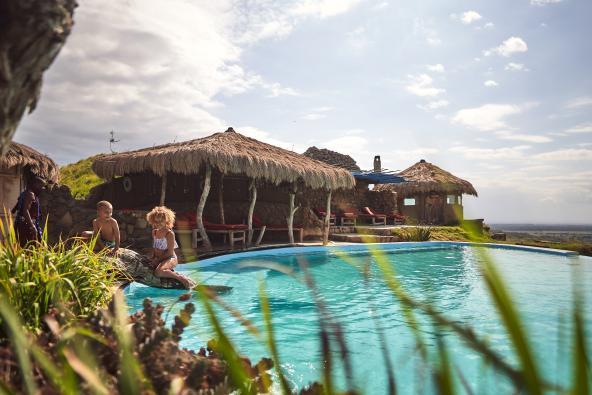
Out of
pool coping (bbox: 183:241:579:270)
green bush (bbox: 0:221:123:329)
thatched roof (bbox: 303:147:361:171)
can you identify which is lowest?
pool coping (bbox: 183:241:579:270)

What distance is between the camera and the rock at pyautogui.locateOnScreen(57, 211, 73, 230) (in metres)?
9.98

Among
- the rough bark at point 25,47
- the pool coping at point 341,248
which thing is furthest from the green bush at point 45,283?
the pool coping at point 341,248

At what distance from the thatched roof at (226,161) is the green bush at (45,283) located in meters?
7.84

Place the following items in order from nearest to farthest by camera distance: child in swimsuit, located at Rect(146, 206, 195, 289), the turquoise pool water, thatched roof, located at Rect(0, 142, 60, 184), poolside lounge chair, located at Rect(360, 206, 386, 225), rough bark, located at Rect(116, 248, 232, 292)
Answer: the turquoise pool water, rough bark, located at Rect(116, 248, 232, 292), child in swimsuit, located at Rect(146, 206, 195, 289), thatched roof, located at Rect(0, 142, 60, 184), poolside lounge chair, located at Rect(360, 206, 386, 225)

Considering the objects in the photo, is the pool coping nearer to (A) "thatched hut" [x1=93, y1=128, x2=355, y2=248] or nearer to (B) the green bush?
(A) "thatched hut" [x1=93, y1=128, x2=355, y2=248]

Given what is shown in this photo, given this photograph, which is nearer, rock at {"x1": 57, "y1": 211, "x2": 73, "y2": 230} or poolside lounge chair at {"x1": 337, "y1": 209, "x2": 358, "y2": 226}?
rock at {"x1": 57, "y1": 211, "x2": 73, "y2": 230}

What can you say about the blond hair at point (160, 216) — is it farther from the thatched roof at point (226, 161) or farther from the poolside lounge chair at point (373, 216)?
the poolside lounge chair at point (373, 216)

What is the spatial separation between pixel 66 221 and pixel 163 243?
5.43 metres

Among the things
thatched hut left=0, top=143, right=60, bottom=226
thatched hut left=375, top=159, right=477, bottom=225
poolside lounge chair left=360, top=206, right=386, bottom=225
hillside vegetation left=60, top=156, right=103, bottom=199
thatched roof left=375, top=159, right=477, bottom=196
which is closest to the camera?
thatched hut left=0, top=143, right=60, bottom=226

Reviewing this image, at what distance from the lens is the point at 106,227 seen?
241 inches

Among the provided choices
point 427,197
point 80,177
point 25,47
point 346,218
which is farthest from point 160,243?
point 427,197

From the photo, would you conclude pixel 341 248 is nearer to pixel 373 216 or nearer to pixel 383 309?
pixel 383 309

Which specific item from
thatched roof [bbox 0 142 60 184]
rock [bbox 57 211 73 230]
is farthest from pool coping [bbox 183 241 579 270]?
thatched roof [bbox 0 142 60 184]

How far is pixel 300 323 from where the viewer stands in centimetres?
528
